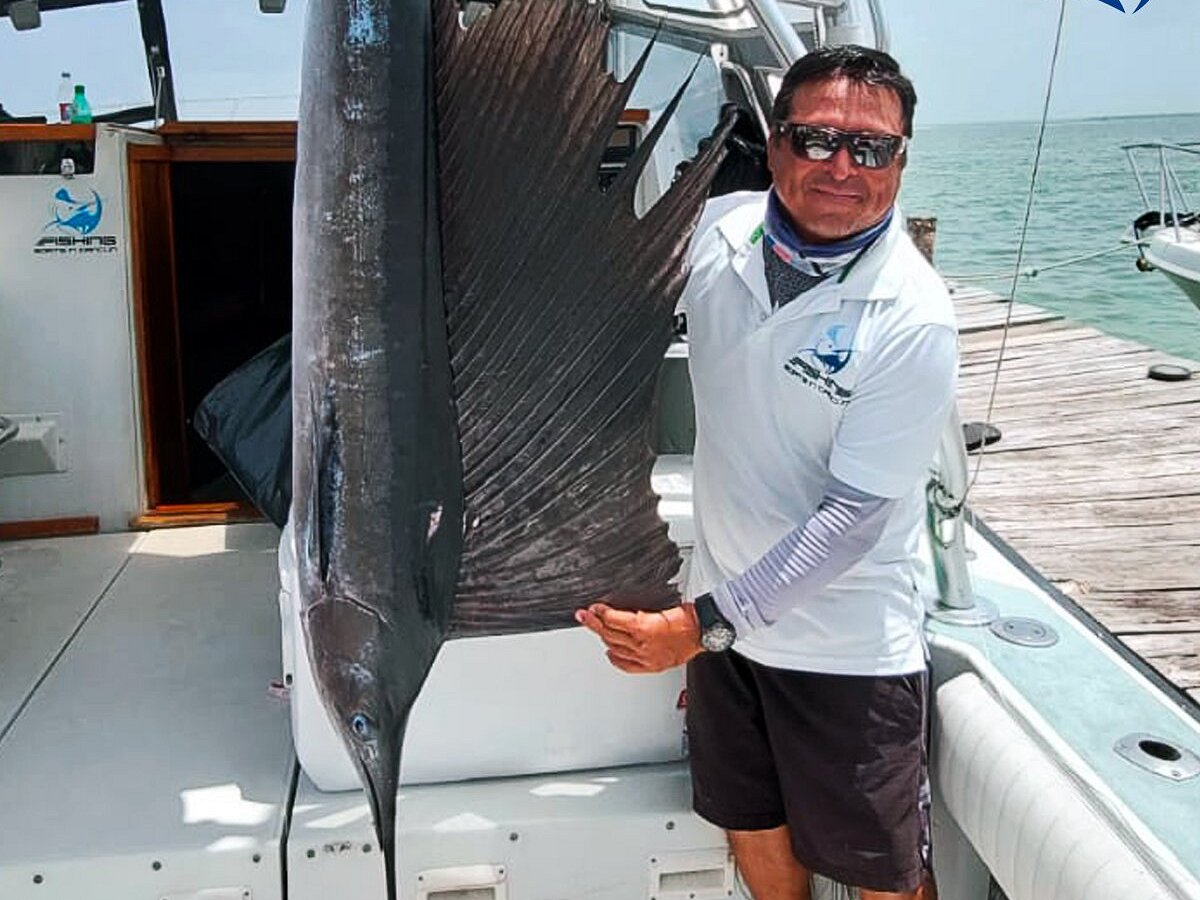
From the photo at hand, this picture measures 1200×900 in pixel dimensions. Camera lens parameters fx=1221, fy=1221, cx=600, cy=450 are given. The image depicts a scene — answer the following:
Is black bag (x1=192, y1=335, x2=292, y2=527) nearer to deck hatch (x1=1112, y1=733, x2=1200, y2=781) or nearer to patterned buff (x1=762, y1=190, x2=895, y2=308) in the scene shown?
patterned buff (x1=762, y1=190, x2=895, y2=308)

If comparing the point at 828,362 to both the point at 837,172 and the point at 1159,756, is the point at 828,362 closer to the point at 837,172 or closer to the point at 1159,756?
the point at 837,172

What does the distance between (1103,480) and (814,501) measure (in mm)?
3812

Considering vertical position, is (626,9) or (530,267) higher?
(626,9)

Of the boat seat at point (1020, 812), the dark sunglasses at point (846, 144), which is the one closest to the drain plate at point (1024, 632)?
the boat seat at point (1020, 812)

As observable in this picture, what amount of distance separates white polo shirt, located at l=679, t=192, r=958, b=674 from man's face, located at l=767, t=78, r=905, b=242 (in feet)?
0.20

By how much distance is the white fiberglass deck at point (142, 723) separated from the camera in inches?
66.1

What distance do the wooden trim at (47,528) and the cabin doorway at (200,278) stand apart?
149mm

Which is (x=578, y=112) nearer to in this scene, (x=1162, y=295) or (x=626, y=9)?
(x=626, y=9)

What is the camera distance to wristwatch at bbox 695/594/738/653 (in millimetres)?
1417

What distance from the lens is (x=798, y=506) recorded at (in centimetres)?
152

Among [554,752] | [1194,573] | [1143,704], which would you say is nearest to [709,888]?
[554,752]

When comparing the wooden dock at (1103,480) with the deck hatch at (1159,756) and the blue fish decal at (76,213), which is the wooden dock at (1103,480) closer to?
the deck hatch at (1159,756)

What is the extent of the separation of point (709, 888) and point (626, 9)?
1.28 metres

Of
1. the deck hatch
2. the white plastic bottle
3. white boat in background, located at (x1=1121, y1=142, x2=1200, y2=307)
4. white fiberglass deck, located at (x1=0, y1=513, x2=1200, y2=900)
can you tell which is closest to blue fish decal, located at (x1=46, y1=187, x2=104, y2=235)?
the white plastic bottle
